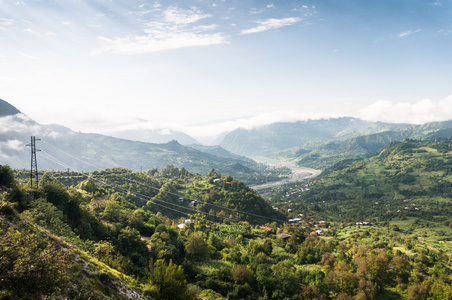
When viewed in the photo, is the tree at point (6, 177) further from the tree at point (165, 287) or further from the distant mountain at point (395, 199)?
the distant mountain at point (395, 199)

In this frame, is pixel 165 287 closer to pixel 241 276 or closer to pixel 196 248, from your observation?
pixel 241 276

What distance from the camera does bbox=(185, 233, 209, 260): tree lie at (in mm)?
38000

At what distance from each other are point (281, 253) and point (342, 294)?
60.5 ft

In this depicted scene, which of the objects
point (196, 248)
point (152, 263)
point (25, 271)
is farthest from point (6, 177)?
point (196, 248)

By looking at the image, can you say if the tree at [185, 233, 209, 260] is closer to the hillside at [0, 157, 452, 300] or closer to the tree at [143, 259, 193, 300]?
the hillside at [0, 157, 452, 300]

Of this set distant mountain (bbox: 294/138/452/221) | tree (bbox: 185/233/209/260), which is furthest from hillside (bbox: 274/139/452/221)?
tree (bbox: 185/233/209/260)

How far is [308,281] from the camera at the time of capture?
35.2m

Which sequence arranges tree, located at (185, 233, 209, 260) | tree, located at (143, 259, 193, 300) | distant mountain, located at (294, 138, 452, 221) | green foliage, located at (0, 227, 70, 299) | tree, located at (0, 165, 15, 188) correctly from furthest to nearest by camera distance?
distant mountain, located at (294, 138, 452, 221) < tree, located at (185, 233, 209, 260) < tree, located at (0, 165, 15, 188) < tree, located at (143, 259, 193, 300) < green foliage, located at (0, 227, 70, 299)

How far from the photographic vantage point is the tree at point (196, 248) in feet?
125

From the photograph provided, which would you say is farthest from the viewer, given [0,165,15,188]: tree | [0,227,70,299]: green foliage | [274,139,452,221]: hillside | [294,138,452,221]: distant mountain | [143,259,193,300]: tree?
[294,138,452,221]: distant mountain

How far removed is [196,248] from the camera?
126 feet

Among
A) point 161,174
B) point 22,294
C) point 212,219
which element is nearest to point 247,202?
point 212,219

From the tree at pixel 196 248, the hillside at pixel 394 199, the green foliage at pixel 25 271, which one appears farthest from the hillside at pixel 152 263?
the hillside at pixel 394 199

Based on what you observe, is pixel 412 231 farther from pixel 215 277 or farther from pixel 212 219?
pixel 215 277
